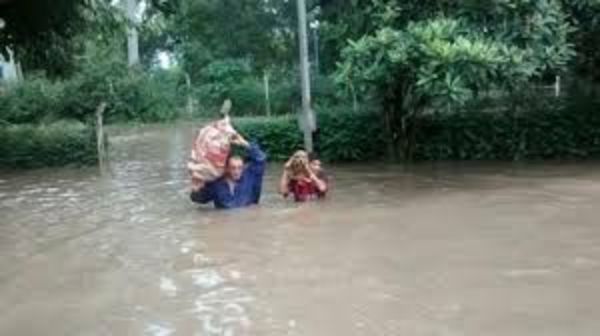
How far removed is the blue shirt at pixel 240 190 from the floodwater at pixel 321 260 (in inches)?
12.0

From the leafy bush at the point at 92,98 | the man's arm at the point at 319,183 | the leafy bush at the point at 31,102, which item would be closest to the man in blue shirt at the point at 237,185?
the man's arm at the point at 319,183

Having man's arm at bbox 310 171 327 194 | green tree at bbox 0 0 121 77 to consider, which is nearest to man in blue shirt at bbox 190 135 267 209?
man's arm at bbox 310 171 327 194

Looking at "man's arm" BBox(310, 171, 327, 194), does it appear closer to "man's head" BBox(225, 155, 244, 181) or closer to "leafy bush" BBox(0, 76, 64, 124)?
"man's head" BBox(225, 155, 244, 181)

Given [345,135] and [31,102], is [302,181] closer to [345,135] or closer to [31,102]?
[345,135]

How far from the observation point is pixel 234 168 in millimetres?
15430

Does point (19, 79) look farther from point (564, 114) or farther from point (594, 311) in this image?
point (594, 311)

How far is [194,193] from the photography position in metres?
15.5

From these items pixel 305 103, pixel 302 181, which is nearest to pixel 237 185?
pixel 302 181

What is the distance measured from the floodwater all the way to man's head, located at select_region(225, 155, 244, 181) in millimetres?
639

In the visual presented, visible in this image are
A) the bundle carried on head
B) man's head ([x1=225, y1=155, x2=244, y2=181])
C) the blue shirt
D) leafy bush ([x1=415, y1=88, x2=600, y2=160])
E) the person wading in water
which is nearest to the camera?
the bundle carried on head

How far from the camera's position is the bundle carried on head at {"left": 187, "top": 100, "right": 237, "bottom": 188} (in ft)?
49.8

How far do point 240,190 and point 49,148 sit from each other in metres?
9.54

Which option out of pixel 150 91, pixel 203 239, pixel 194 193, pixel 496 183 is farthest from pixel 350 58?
pixel 150 91

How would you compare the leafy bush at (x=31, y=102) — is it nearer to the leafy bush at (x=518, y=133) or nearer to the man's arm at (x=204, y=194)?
the leafy bush at (x=518, y=133)
